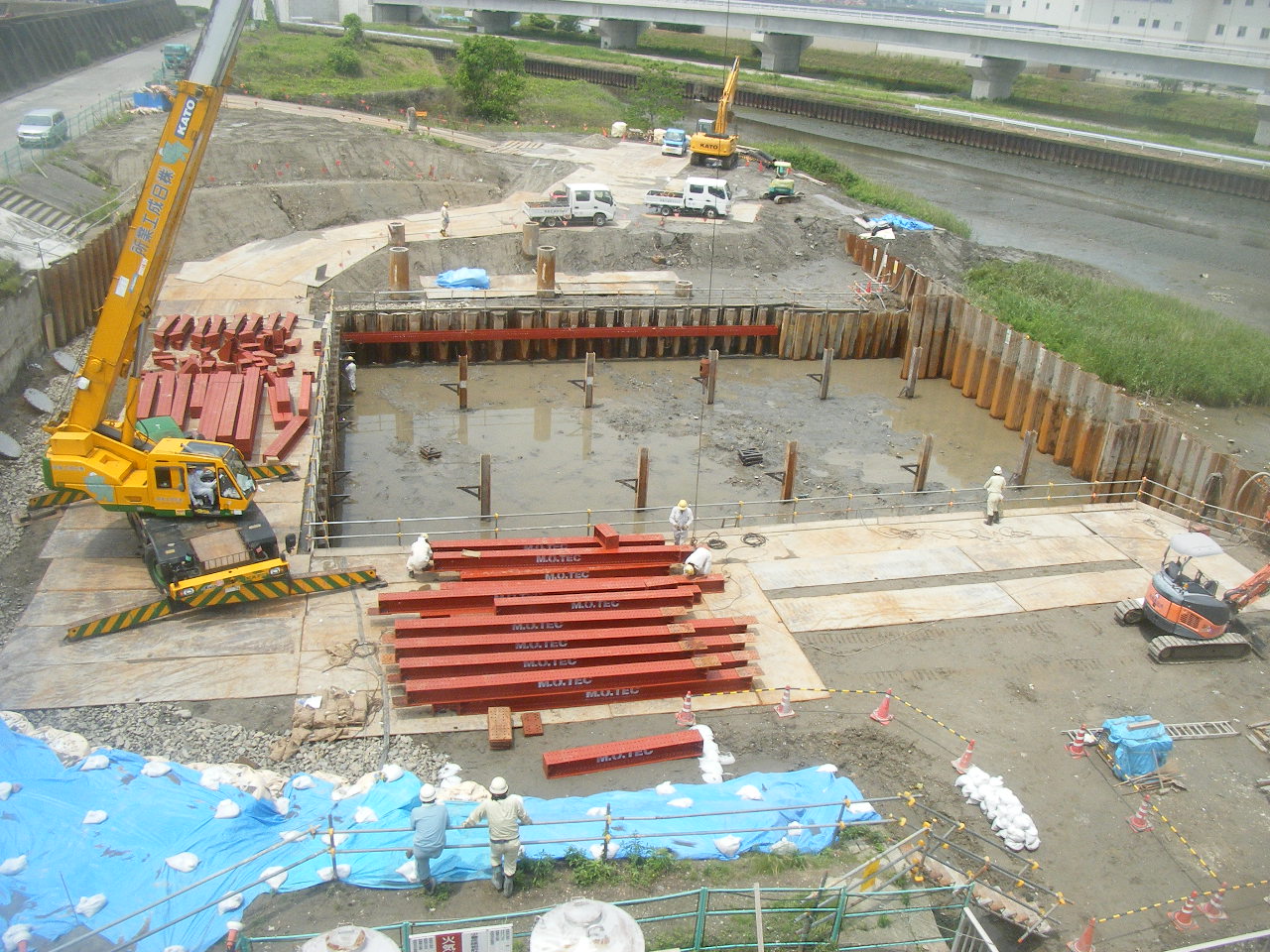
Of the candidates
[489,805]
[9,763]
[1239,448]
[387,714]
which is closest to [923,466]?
[1239,448]

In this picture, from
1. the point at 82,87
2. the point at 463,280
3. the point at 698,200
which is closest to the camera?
the point at 463,280

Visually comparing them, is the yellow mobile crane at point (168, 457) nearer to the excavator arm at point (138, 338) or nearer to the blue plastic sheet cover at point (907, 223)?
the excavator arm at point (138, 338)

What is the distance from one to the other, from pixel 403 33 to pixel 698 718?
93.6 m

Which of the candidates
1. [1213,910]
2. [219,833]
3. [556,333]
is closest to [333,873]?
[219,833]

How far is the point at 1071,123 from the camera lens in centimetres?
7656

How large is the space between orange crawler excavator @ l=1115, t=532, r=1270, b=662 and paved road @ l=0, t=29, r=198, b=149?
133ft

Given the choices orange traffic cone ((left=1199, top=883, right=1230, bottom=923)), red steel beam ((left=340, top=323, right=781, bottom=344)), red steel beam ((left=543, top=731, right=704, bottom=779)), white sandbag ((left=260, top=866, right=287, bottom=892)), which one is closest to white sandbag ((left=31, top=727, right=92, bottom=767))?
white sandbag ((left=260, top=866, right=287, bottom=892))

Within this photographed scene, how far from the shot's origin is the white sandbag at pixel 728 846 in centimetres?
1177

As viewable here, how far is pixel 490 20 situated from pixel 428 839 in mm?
113486

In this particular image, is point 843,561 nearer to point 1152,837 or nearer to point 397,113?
point 1152,837

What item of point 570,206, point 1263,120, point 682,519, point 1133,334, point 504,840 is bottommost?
point 682,519

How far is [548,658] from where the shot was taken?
15.4 metres

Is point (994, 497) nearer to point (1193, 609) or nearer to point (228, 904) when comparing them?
point (1193, 609)

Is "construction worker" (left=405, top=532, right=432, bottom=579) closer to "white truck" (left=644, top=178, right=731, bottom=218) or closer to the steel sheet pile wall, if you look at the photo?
the steel sheet pile wall
